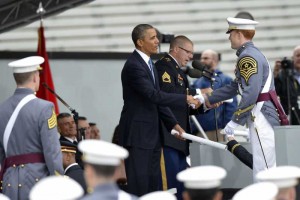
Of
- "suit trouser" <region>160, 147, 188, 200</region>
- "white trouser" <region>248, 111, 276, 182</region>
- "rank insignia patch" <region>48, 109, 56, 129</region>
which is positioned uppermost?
"rank insignia patch" <region>48, 109, 56, 129</region>

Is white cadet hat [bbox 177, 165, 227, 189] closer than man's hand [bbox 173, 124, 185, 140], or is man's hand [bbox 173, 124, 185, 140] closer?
white cadet hat [bbox 177, 165, 227, 189]

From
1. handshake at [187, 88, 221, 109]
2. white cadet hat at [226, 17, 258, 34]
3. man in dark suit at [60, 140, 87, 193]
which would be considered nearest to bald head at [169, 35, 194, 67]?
handshake at [187, 88, 221, 109]

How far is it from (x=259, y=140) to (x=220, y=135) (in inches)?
157

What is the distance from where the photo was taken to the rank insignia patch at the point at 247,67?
1211 centimetres

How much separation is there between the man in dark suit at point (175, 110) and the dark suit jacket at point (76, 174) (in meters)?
0.94

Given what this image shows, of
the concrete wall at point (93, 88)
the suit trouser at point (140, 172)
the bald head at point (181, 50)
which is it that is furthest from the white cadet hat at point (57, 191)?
the concrete wall at point (93, 88)

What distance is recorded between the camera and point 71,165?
12461 mm

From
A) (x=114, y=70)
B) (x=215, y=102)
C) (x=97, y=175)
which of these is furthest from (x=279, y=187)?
(x=114, y=70)

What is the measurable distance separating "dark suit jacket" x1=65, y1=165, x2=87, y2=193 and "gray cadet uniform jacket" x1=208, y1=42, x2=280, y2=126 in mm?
1437

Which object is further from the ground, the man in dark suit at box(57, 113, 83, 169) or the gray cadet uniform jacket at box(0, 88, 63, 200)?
the gray cadet uniform jacket at box(0, 88, 63, 200)

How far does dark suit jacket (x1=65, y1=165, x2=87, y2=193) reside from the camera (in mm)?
12031

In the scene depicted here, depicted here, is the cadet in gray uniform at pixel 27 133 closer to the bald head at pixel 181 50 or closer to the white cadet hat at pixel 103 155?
the bald head at pixel 181 50

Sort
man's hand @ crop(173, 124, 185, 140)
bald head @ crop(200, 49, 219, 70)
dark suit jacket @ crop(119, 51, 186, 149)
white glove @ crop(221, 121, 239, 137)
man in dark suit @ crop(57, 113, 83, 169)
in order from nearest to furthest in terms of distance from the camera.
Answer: white glove @ crop(221, 121, 239, 137) < dark suit jacket @ crop(119, 51, 186, 149) < man's hand @ crop(173, 124, 185, 140) < man in dark suit @ crop(57, 113, 83, 169) < bald head @ crop(200, 49, 219, 70)

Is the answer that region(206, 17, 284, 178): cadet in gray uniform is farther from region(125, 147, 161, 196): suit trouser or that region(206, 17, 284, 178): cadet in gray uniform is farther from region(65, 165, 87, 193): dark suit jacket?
region(65, 165, 87, 193): dark suit jacket
